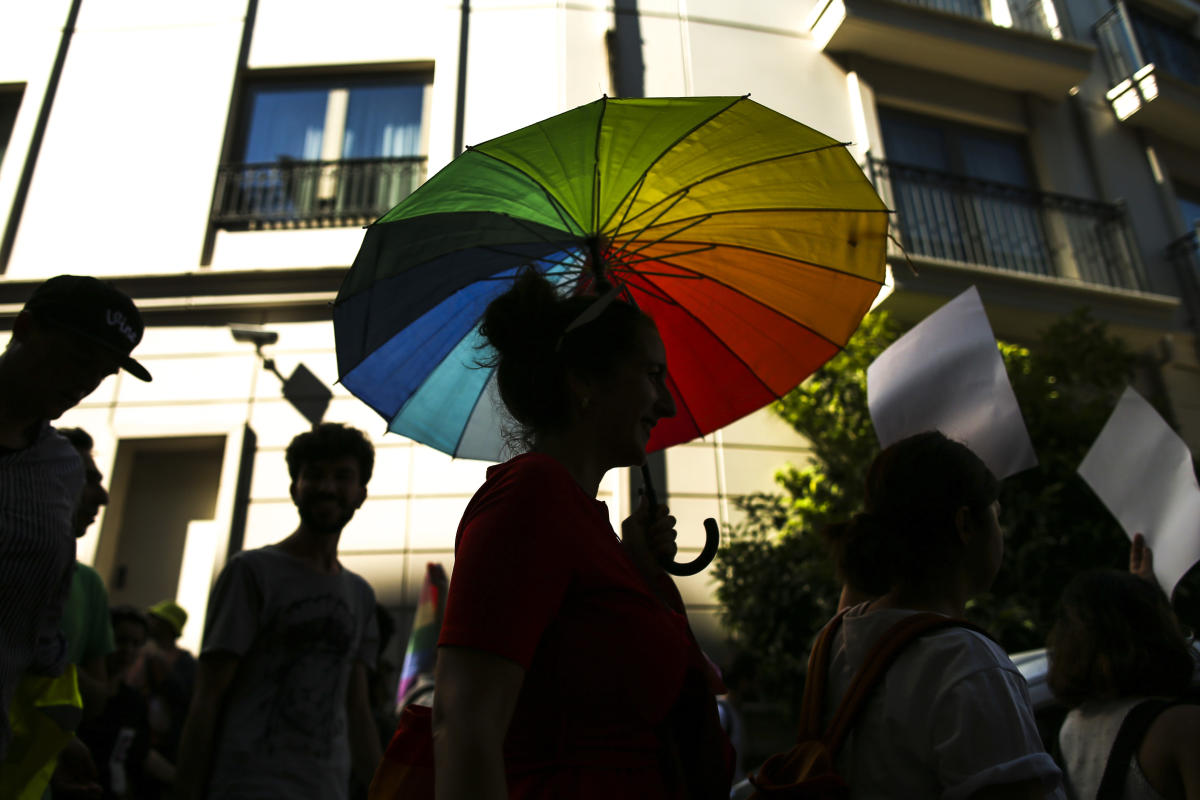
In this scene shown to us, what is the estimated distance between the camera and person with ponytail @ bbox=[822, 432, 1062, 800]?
137 centimetres

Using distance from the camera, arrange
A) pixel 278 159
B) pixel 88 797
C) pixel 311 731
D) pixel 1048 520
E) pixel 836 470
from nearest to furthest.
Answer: pixel 88 797, pixel 311 731, pixel 1048 520, pixel 836 470, pixel 278 159

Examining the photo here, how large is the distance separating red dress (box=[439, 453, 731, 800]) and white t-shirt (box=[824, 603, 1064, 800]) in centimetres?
34

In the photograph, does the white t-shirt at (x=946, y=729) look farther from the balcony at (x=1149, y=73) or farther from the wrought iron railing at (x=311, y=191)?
the balcony at (x=1149, y=73)

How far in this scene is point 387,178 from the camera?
8734 millimetres

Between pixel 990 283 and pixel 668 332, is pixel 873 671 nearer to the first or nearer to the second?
pixel 668 332

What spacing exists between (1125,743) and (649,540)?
134cm

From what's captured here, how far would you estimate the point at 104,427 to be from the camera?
24.6ft

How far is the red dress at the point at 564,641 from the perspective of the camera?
122 centimetres

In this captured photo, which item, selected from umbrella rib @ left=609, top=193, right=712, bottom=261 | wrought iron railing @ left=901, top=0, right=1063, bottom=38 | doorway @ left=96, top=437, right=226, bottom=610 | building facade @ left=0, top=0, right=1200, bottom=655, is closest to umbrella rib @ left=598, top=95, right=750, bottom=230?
umbrella rib @ left=609, top=193, right=712, bottom=261

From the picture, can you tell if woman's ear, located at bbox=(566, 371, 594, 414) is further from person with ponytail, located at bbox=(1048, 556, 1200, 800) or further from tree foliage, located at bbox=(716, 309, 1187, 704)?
tree foliage, located at bbox=(716, 309, 1187, 704)

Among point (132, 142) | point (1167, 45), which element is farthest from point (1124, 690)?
point (1167, 45)

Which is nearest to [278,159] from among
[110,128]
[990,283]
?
[110,128]

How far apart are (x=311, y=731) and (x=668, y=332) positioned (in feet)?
5.55

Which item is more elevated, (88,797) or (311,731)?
(311,731)
